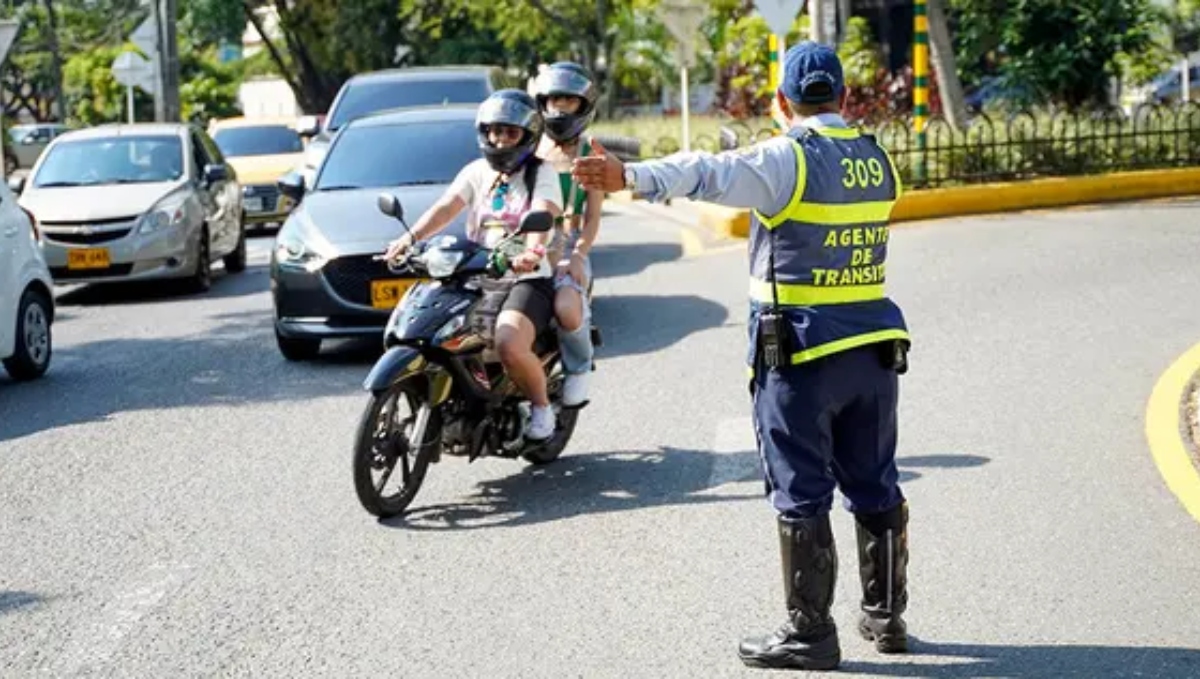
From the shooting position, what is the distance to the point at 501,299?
27.1ft

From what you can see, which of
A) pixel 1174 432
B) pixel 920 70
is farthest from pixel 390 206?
pixel 920 70

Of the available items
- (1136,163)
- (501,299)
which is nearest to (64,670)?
(501,299)

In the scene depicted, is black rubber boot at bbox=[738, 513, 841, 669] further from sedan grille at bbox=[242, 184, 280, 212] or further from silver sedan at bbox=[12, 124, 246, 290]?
sedan grille at bbox=[242, 184, 280, 212]

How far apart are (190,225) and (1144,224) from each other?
8.49 metres

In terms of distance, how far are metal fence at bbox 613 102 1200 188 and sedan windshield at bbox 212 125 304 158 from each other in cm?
936

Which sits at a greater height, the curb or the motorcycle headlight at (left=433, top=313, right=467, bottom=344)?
the motorcycle headlight at (left=433, top=313, right=467, bottom=344)

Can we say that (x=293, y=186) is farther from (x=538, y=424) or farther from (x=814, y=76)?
(x=814, y=76)

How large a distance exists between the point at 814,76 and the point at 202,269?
13.0 m

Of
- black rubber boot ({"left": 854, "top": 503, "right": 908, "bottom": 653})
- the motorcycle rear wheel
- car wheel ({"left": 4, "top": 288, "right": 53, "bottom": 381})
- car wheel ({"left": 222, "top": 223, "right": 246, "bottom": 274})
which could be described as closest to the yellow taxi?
car wheel ({"left": 222, "top": 223, "right": 246, "bottom": 274})

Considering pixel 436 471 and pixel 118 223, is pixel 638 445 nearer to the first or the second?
pixel 436 471

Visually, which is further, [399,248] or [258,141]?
[258,141]

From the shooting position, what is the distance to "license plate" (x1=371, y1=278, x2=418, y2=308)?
12172mm

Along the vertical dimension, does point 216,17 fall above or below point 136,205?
above

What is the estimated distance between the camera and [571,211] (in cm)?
857
